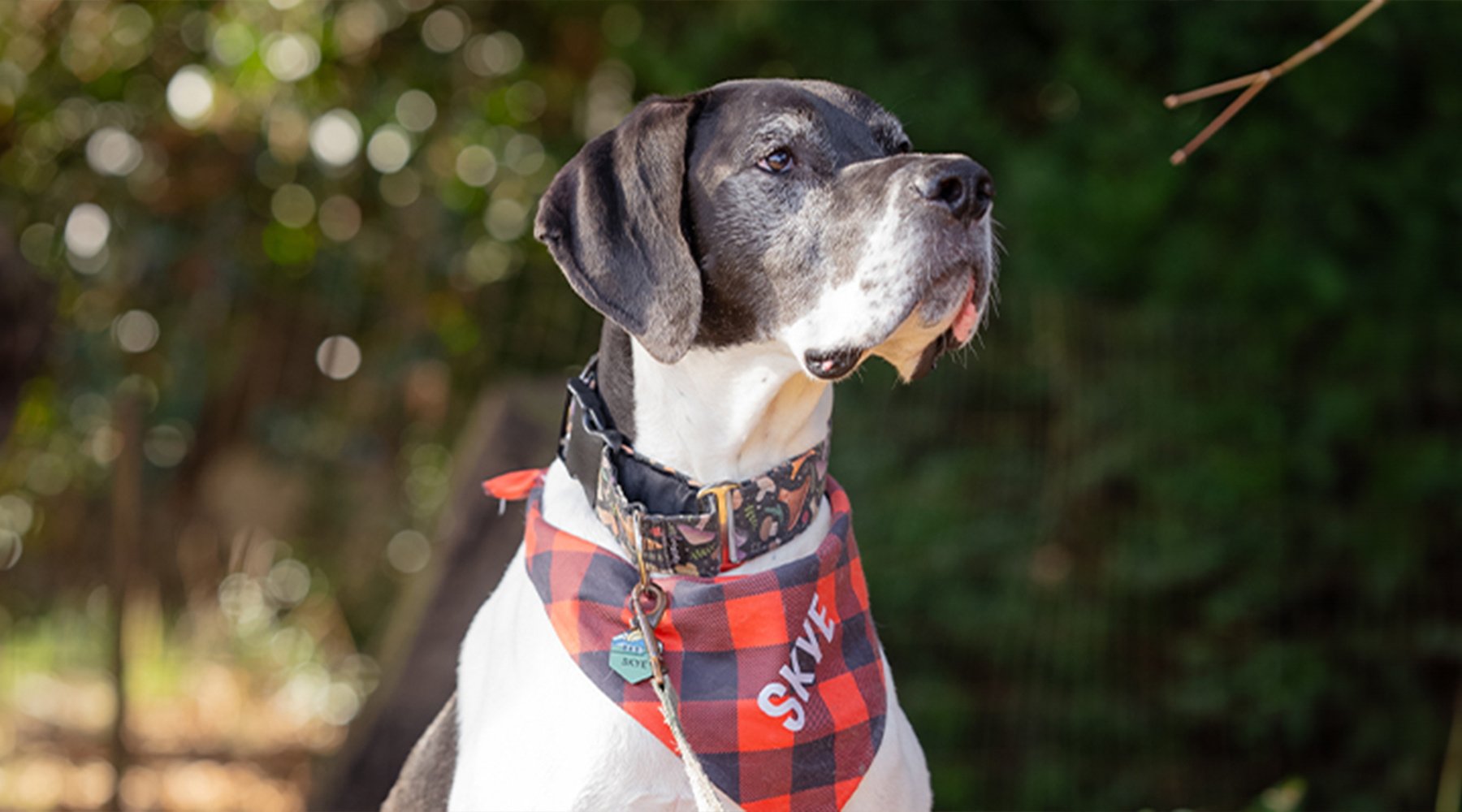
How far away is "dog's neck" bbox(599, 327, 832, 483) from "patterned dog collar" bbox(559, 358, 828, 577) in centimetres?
3

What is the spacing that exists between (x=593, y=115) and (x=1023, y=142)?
156 centimetres

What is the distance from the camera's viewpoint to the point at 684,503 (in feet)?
6.77

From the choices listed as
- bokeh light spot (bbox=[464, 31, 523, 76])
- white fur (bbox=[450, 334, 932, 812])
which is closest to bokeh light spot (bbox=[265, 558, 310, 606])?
bokeh light spot (bbox=[464, 31, 523, 76])

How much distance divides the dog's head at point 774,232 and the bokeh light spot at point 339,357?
3.35m

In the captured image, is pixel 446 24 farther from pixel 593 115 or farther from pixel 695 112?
pixel 695 112

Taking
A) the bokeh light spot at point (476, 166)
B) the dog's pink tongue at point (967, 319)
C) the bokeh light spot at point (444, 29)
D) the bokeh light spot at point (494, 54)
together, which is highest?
the bokeh light spot at point (444, 29)

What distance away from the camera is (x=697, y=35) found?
183 inches

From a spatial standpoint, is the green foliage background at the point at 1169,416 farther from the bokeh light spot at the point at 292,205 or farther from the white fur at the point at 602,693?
the white fur at the point at 602,693

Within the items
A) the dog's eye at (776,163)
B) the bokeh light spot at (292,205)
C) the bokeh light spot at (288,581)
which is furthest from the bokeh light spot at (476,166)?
the dog's eye at (776,163)

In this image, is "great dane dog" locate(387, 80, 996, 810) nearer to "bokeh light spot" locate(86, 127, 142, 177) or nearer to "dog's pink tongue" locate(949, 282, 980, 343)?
"dog's pink tongue" locate(949, 282, 980, 343)

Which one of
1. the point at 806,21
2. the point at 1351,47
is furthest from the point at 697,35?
the point at 1351,47

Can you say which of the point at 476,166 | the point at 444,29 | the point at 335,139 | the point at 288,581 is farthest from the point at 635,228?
the point at 288,581

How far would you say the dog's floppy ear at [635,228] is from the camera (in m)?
2.05

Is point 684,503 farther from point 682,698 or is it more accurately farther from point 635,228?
point 635,228
